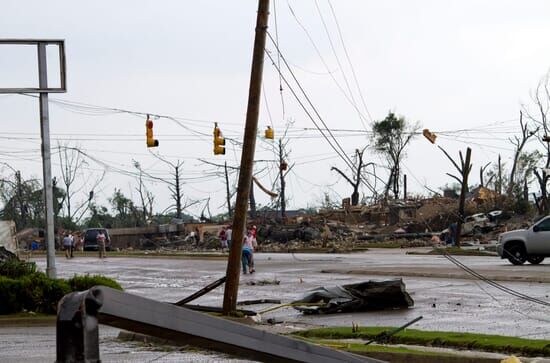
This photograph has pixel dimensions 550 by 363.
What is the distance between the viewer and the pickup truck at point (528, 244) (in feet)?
103

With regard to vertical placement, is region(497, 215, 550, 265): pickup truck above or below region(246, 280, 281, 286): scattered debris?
above

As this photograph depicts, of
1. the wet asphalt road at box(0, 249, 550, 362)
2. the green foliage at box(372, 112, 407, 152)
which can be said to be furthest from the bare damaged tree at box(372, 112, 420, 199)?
the wet asphalt road at box(0, 249, 550, 362)

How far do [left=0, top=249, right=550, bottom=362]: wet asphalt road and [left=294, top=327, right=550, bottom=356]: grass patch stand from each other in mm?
1232

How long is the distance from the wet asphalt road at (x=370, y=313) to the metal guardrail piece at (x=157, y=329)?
914 centimetres

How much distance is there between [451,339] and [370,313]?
19.8 ft

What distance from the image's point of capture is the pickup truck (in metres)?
31.5

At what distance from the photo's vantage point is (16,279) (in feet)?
71.4

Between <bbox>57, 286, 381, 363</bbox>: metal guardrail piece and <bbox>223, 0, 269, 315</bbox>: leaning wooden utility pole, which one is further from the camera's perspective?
<bbox>223, 0, 269, 315</bbox>: leaning wooden utility pole

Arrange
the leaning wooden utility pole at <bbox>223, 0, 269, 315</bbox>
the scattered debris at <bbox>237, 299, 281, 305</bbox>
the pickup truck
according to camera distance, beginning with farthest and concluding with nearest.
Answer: the pickup truck, the scattered debris at <bbox>237, 299, 281, 305</bbox>, the leaning wooden utility pole at <bbox>223, 0, 269, 315</bbox>

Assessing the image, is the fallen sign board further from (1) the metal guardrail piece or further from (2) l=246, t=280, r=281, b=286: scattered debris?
(1) the metal guardrail piece

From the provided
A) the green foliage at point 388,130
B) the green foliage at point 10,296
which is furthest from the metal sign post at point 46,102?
the green foliage at point 388,130

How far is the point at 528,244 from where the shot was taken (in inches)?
1257

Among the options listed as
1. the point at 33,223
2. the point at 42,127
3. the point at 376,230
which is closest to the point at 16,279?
the point at 42,127

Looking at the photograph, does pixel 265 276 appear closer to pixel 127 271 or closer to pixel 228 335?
pixel 127 271
